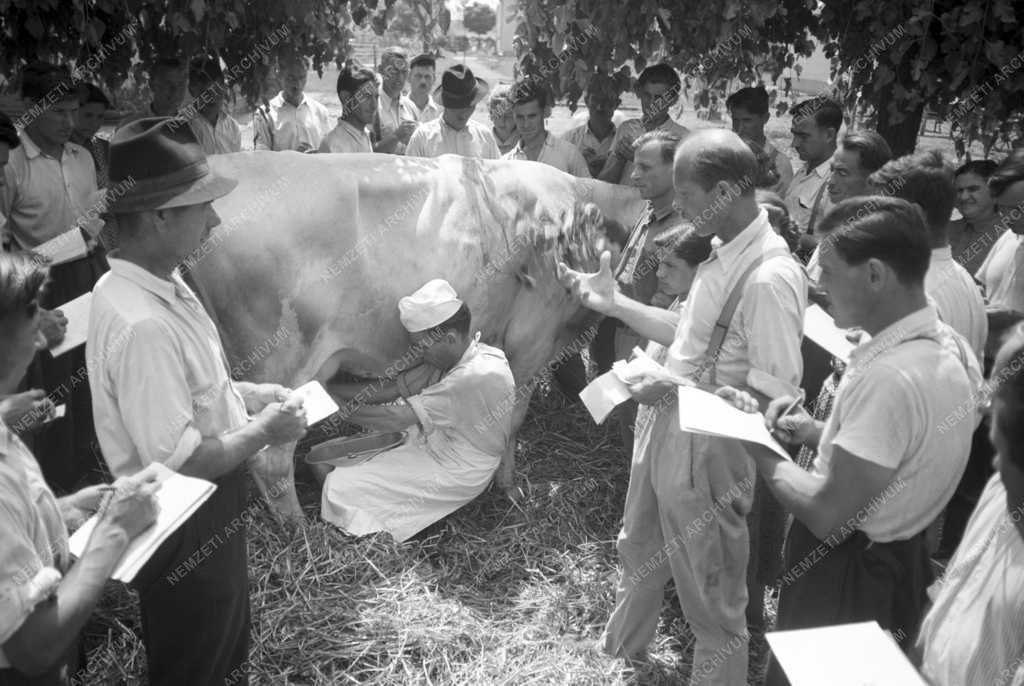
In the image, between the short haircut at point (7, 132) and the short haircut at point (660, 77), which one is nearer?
the short haircut at point (7, 132)

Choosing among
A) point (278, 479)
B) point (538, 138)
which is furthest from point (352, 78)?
point (278, 479)

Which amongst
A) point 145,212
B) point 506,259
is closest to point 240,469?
point 145,212

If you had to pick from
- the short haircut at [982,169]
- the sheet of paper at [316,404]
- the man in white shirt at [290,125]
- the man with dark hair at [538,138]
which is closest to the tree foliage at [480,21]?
the man in white shirt at [290,125]

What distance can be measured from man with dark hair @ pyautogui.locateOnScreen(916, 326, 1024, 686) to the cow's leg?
336 cm

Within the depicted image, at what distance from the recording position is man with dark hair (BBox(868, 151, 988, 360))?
3326 mm

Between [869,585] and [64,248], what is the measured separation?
4.08 metres

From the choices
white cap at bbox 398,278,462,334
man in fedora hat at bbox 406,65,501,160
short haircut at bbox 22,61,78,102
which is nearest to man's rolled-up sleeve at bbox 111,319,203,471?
white cap at bbox 398,278,462,334

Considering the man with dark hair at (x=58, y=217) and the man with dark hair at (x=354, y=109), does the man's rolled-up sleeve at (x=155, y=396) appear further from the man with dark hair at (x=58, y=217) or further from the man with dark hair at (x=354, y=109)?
the man with dark hair at (x=354, y=109)

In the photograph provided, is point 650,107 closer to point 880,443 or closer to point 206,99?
point 206,99

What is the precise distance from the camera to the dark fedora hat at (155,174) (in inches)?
96.3

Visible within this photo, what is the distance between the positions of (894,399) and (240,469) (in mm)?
1882

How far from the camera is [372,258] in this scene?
4.64 m

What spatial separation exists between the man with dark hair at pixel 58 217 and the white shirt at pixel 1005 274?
183 inches

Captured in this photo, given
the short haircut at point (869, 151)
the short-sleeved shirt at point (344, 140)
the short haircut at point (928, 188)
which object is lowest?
the short-sleeved shirt at point (344, 140)
